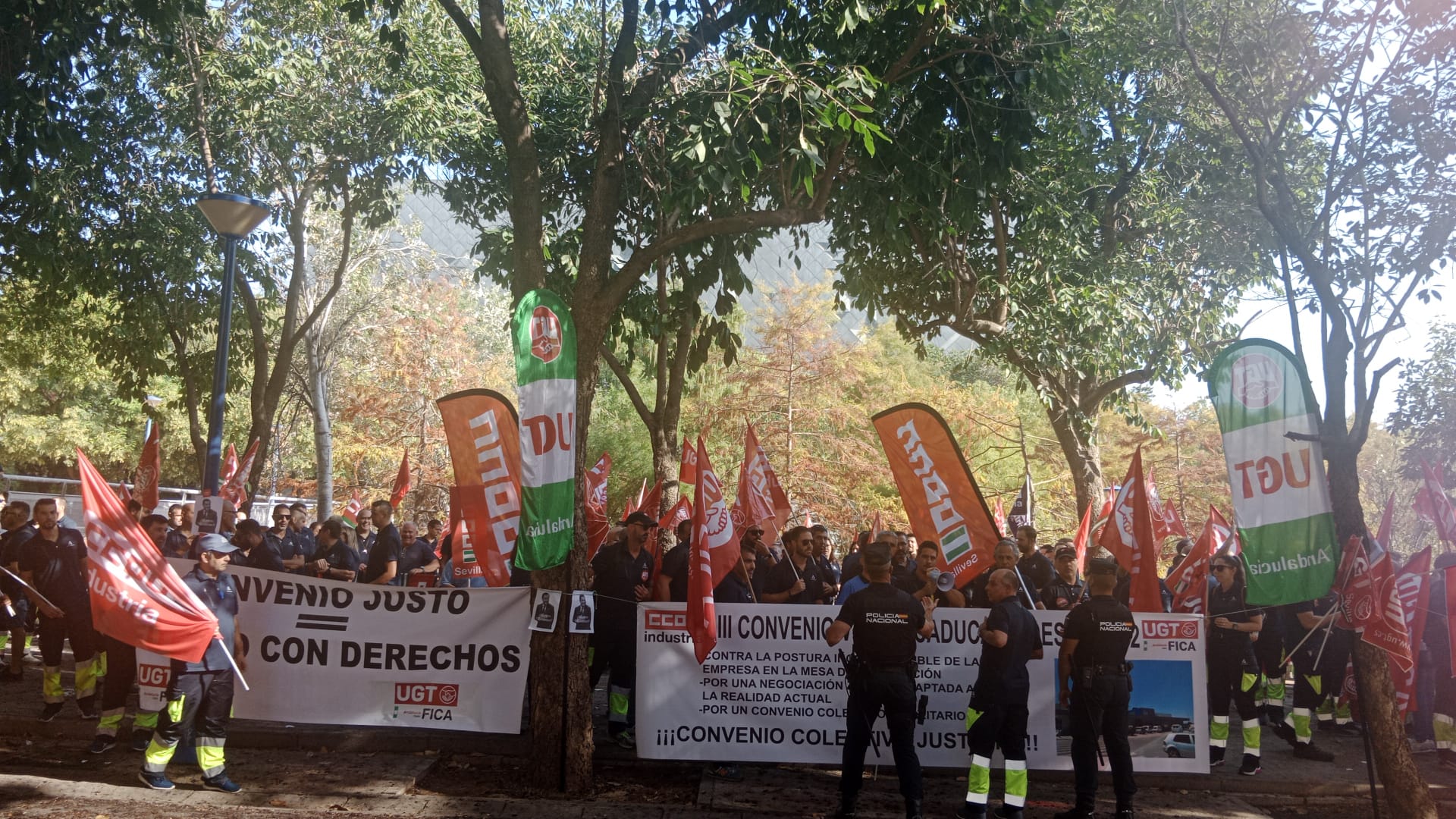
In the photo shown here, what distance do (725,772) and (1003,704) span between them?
2337 millimetres

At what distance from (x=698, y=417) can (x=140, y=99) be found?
63.5ft

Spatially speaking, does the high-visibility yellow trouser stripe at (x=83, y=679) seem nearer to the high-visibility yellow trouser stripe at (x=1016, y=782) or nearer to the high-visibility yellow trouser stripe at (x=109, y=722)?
the high-visibility yellow trouser stripe at (x=109, y=722)

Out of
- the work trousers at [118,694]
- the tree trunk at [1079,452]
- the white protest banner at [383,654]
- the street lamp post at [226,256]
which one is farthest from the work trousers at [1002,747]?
the tree trunk at [1079,452]

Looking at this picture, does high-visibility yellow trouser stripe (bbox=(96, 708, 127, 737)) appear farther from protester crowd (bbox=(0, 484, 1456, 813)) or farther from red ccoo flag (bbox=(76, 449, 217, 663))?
red ccoo flag (bbox=(76, 449, 217, 663))

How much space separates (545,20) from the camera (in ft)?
54.9

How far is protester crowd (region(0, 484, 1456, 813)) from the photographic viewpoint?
9.24 metres

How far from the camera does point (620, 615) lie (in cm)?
945

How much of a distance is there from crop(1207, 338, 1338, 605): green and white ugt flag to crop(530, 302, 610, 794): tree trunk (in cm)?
476

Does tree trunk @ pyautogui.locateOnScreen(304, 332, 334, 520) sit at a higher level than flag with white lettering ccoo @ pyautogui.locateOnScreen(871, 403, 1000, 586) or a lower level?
higher

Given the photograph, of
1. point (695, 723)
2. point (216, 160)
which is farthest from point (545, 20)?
point (695, 723)

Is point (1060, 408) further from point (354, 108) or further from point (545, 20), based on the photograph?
point (354, 108)

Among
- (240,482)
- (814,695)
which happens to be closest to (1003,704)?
(814,695)

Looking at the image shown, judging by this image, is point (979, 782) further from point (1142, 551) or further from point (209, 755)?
point (209, 755)

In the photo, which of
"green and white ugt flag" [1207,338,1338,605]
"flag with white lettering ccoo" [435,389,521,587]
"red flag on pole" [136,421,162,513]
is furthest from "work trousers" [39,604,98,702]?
"green and white ugt flag" [1207,338,1338,605]
